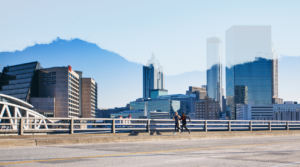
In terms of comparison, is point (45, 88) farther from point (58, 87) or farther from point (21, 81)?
point (21, 81)

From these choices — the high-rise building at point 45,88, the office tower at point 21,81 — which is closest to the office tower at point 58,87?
the high-rise building at point 45,88

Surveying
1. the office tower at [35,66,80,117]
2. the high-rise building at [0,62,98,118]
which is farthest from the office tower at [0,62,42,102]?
the office tower at [35,66,80,117]

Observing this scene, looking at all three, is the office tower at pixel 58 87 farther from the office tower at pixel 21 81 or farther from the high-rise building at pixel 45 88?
the office tower at pixel 21 81

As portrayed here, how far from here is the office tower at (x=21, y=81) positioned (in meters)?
172

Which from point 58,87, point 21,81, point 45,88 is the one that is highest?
point 21,81

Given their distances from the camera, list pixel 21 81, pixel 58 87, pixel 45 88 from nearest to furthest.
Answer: pixel 58 87
pixel 45 88
pixel 21 81

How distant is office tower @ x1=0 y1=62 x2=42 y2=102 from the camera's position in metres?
172

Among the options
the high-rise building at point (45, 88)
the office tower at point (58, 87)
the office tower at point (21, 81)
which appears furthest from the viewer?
the office tower at point (58, 87)

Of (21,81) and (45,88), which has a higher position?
(21,81)

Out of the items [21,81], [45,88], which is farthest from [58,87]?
[21,81]

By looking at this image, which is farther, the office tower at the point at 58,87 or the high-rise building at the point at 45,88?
the office tower at the point at 58,87

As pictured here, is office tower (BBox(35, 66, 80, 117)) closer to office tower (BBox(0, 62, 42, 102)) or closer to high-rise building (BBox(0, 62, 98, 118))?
high-rise building (BBox(0, 62, 98, 118))

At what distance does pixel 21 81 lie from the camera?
592 ft

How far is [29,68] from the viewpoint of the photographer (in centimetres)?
18238
